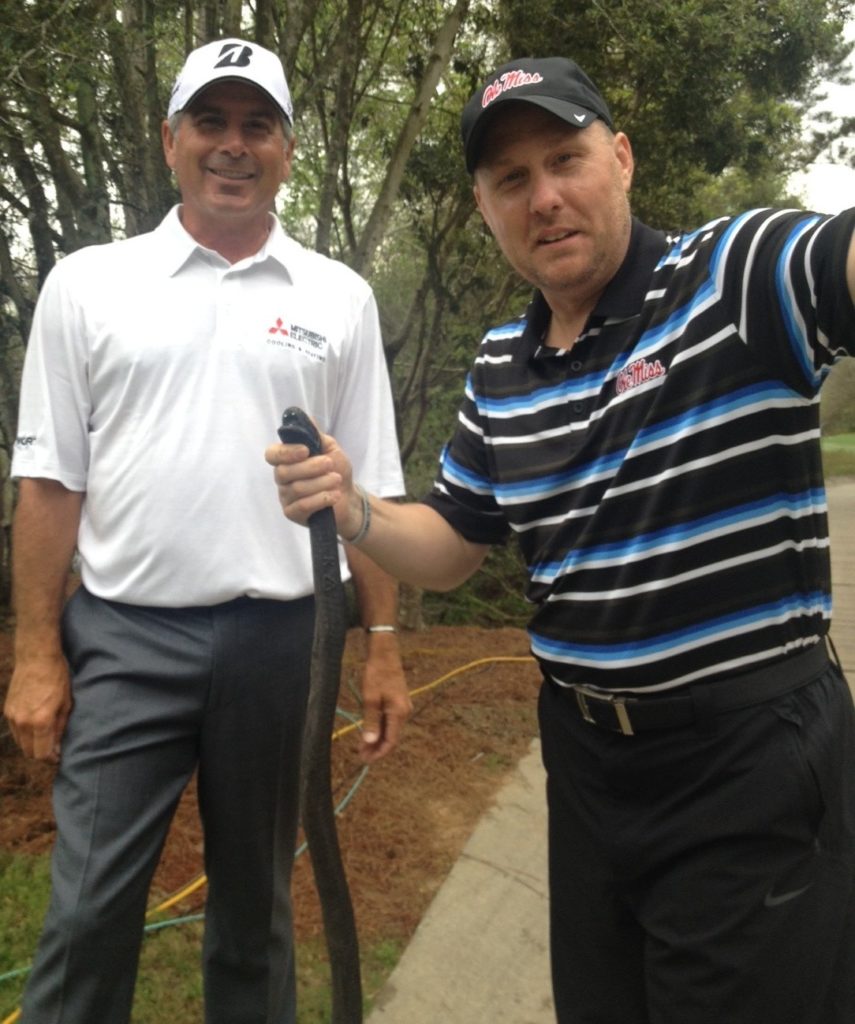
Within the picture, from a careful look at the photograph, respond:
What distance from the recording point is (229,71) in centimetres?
220

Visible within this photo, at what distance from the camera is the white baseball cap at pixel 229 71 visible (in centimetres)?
220

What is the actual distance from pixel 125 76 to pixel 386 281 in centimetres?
512

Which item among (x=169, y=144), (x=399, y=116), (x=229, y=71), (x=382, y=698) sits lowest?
(x=382, y=698)

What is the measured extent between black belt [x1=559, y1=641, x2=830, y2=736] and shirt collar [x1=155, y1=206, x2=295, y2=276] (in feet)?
4.23

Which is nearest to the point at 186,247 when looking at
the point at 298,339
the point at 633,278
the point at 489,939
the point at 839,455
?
the point at 298,339

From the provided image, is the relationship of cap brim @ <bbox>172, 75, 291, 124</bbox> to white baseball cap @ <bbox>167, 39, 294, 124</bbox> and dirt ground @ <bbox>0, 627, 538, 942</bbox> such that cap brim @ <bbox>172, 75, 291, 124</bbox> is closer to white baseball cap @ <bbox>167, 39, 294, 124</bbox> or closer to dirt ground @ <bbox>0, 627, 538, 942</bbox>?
white baseball cap @ <bbox>167, 39, 294, 124</bbox>

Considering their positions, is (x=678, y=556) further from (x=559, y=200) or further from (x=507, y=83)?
(x=507, y=83)

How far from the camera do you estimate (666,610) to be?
1639mm

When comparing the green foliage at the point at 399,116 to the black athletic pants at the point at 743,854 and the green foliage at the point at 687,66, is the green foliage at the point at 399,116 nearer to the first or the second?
the green foliage at the point at 687,66

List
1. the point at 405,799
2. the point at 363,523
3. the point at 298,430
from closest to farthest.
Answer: the point at 298,430, the point at 363,523, the point at 405,799

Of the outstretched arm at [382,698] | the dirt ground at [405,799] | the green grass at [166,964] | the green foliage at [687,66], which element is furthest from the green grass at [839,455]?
the outstretched arm at [382,698]

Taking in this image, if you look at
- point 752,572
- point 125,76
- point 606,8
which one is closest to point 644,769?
point 752,572

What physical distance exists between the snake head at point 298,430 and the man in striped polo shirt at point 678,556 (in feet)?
0.11

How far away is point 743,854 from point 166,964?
2113mm
